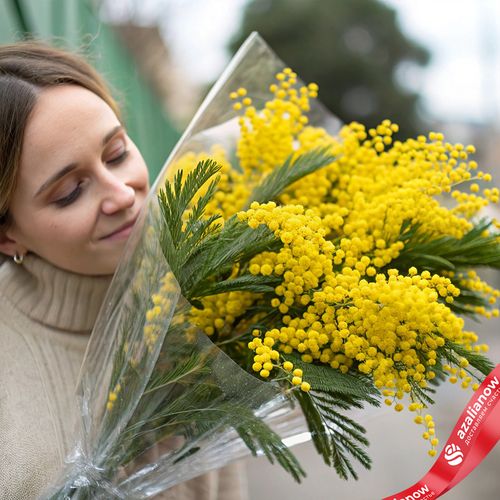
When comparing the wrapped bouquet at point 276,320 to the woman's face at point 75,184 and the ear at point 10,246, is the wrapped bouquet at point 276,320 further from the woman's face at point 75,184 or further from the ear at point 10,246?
the ear at point 10,246

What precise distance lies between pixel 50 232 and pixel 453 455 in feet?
2.34

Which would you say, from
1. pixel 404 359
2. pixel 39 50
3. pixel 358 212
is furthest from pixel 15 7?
pixel 404 359

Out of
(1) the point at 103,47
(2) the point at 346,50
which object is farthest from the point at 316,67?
(1) the point at 103,47

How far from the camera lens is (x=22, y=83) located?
4.01 feet

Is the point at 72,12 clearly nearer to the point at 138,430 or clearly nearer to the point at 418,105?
the point at 138,430

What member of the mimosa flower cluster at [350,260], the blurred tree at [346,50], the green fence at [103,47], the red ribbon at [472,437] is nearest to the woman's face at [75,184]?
the mimosa flower cluster at [350,260]

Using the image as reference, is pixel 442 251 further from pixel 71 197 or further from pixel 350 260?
pixel 71 197

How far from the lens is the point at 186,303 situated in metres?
1.03

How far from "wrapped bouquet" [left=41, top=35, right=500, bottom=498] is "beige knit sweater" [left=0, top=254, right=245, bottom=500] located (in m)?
0.08

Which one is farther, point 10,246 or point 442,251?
point 10,246

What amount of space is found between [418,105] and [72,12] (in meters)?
6.29

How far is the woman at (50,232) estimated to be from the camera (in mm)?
1170

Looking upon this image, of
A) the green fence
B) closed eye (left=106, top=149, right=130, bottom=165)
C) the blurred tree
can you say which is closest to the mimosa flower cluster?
closed eye (left=106, top=149, right=130, bottom=165)

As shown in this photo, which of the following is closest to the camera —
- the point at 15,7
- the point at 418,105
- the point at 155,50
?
the point at 15,7
